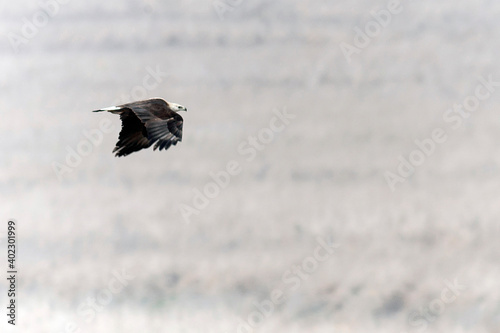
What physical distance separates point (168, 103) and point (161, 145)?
293 centimetres

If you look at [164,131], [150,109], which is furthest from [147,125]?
[150,109]

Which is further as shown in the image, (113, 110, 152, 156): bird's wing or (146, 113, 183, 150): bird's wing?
(113, 110, 152, 156): bird's wing

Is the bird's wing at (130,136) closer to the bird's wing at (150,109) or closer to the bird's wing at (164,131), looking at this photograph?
the bird's wing at (150,109)

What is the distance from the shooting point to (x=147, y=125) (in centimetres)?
3694

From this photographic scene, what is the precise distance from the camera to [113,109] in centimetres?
3738

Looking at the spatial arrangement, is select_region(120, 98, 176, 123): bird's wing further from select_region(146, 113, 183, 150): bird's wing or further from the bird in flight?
select_region(146, 113, 183, 150): bird's wing

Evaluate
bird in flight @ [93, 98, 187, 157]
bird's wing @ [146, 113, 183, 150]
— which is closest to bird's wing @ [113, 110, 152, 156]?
bird in flight @ [93, 98, 187, 157]

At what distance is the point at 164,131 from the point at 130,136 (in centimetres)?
189

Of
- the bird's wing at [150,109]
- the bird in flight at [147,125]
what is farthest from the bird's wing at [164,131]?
the bird's wing at [150,109]

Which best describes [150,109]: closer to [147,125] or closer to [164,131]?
[147,125]

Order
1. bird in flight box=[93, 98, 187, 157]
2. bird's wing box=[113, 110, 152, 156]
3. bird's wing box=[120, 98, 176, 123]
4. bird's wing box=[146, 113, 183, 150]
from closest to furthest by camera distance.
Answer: bird's wing box=[146, 113, 183, 150], bird in flight box=[93, 98, 187, 157], bird's wing box=[120, 98, 176, 123], bird's wing box=[113, 110, 152, 156]

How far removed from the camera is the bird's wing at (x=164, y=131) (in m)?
36.3

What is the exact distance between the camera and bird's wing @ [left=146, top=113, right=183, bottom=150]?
3631 centimetres

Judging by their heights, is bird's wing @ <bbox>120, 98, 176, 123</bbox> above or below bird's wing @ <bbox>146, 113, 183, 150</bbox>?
above
